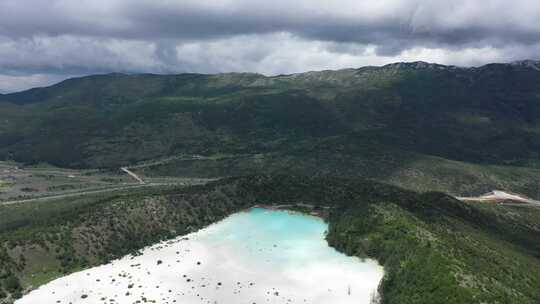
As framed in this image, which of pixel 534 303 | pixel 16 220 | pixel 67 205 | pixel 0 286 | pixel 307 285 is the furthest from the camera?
pixel 67 205

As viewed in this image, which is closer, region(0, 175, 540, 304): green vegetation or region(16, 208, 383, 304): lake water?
region(0, 175, 540, 304): green vegetation

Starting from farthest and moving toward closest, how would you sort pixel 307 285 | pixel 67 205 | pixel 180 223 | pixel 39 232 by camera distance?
pixel 67 205 < pixel 180 223 < pixel 39 232 < pixel 307 285

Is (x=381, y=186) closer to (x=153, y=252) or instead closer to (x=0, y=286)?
(x=153, y=252)

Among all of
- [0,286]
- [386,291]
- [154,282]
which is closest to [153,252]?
[154,282]

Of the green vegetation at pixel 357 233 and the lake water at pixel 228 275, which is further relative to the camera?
the lake water at pixel 228 275
